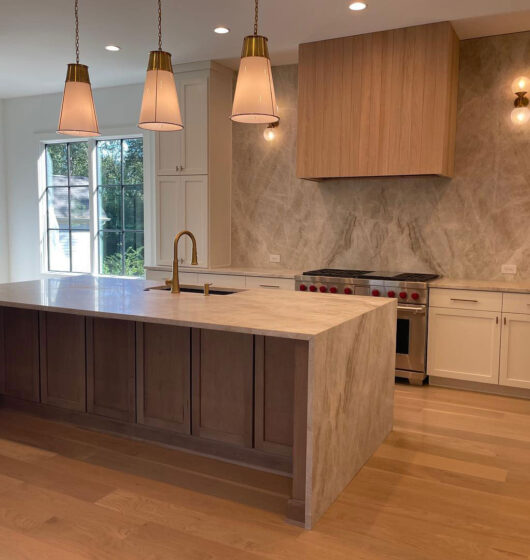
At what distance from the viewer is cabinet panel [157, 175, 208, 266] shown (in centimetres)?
550

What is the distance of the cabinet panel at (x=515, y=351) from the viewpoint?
4109 millimetres

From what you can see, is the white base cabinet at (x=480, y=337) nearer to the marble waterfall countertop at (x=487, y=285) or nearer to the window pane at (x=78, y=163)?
the marble waterfall countertop at (x=487, y=285)

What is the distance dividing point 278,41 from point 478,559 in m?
4.08

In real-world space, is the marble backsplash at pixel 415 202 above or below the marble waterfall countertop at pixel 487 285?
above

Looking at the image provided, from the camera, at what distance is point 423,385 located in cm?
452

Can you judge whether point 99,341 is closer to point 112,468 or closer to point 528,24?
point 112,468

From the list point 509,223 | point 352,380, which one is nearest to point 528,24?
point 509,223

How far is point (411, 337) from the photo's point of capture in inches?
176

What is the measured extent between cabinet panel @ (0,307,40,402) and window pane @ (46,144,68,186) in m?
3.69

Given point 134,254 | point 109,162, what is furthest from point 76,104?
point 109,162

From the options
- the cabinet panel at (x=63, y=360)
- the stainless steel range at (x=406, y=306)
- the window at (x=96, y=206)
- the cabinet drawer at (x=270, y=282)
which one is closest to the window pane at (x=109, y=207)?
the window at (x=96, y=206)

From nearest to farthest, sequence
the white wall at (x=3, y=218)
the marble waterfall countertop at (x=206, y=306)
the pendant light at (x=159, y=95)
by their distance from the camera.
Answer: the marble waterfall countertop at (x=206, y=306) < the pendant light at (x=159, y=95) < the white wall at (x=3, y=218)

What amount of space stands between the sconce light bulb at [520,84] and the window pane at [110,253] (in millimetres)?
4405

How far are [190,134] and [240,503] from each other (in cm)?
383
